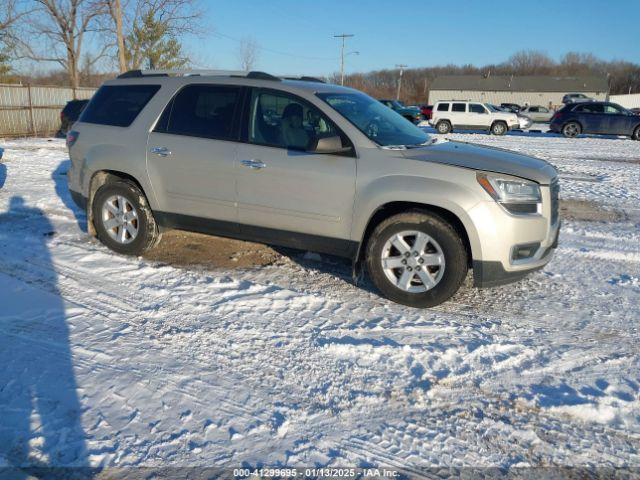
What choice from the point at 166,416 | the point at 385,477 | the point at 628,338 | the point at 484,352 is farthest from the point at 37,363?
the point at 628,338

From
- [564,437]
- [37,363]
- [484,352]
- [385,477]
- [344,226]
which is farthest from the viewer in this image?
[344,226]

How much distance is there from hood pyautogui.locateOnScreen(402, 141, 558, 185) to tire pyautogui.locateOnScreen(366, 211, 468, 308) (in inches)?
19.1

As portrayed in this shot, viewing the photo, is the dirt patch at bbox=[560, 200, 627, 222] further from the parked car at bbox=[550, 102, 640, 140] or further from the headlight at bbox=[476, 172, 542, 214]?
the parked car at bbox=[550, 102, 640, 140]

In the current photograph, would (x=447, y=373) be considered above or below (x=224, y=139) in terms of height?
below

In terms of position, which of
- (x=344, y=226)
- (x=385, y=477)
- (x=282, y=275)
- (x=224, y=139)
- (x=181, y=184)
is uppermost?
(x=224, y=139)

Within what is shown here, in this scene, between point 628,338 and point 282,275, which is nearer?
point 628,338

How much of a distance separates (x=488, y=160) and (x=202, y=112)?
2.79 meters

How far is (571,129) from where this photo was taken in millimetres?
22641

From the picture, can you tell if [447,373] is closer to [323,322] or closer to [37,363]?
[323,322]

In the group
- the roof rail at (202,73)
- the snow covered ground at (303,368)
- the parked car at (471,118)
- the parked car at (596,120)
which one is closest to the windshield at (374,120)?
the roof rail at (202,73)

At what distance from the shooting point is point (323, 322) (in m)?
3.80

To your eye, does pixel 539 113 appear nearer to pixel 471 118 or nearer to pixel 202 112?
pixel 471 118

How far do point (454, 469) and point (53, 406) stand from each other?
7.32 ft

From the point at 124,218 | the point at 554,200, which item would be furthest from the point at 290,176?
the point at 554,200
